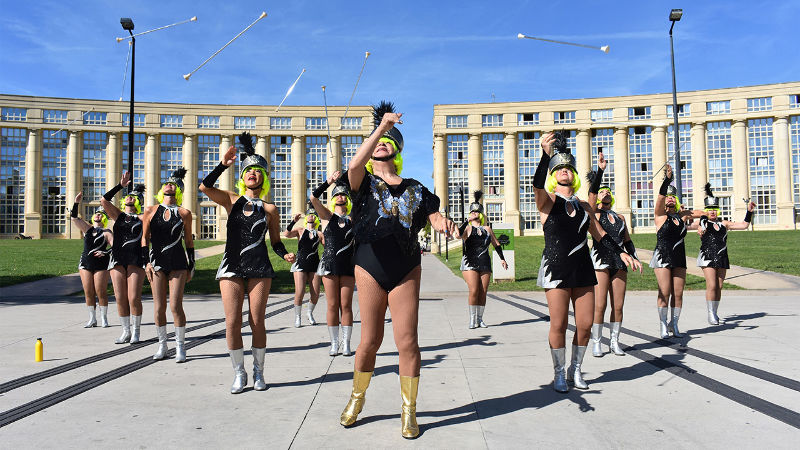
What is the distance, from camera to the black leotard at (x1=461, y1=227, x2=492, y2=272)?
8797mm

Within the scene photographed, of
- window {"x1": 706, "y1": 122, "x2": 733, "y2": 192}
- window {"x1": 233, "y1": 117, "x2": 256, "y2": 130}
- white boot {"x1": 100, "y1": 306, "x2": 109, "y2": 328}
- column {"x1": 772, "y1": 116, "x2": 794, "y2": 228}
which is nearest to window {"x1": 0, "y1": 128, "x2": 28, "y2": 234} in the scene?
window {"x1": 233, "y1": 117, "x2": 256, "y2": 130}

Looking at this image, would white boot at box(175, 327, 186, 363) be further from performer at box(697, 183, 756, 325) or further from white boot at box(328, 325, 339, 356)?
performer at box(697, 183, 756, 325)

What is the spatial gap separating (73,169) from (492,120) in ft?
183

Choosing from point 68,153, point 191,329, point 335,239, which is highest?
point 68,153

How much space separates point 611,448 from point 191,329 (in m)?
7.36

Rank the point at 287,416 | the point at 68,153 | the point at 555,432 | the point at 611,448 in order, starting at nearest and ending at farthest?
the point at 611,448
the point at 555,432
the point at 287,416
the point at 68,153

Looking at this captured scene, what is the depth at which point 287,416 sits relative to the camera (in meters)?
3.98

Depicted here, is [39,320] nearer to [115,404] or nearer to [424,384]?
[115,404]

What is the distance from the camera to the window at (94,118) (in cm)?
6731

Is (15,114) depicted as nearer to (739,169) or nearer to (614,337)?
(614,337)

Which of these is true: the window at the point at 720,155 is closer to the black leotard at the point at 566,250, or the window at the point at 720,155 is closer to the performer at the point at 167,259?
the black leotard at the point at 566,250

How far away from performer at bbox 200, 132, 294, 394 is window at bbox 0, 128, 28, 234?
7721cm

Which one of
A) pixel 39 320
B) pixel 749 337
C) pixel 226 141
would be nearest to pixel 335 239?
pixel 749 337

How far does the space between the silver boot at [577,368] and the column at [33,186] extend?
253 ft
